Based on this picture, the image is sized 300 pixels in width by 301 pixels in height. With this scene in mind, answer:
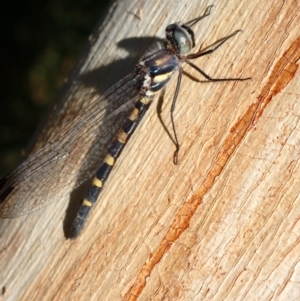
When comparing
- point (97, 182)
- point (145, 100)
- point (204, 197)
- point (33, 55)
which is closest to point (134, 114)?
point (145, 100)

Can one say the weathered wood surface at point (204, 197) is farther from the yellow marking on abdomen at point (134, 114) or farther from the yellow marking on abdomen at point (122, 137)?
the yellow marking on abdomen at point (134, 114)

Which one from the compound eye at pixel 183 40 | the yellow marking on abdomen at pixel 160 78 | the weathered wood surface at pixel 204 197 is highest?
the compound eye at pixel 183 40

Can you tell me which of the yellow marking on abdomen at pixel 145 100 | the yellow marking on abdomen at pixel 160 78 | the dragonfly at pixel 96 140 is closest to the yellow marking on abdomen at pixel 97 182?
the dragonfly at pixel 96 140

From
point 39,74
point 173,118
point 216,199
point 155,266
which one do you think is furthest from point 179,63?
point 39,74

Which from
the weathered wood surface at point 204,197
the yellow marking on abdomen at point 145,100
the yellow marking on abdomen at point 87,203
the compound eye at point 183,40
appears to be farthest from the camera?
the yellow marking on abdomen at point 145,100

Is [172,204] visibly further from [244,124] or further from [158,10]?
[158,10]

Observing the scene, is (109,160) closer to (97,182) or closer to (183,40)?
(97,182)

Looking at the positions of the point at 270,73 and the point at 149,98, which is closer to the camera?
the point at 270,73
